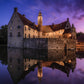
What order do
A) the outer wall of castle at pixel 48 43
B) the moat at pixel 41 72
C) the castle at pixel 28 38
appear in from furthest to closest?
the castle at pixel 28 38
the outer wall of castle at pixel 48 43
the moat at pixel 41 72

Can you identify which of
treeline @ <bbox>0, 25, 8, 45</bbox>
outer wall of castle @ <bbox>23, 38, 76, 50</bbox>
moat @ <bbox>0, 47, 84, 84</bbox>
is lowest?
moat @ <bbox>0, 47, 84, 84</bbox>

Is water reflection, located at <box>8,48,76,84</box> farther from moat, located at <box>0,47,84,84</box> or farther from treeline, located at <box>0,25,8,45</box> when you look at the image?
treeline, located at <box>0,25,8,45</box>

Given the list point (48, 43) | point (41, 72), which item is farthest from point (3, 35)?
point (41, 72)

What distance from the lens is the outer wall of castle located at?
31.5 meters

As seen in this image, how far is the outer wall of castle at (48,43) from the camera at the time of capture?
103 ft

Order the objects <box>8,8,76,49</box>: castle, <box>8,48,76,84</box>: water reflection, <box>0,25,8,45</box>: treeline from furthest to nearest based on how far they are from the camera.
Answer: <box>0,25,8,45</box>: treeline → <box>8,8,76,49</box>: castle → <box>8,48,76,84</box>: water reflection

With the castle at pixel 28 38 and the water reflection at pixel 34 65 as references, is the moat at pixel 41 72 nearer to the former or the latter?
the water reflection at pixel 34 65

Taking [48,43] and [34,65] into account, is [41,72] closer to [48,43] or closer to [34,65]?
[34,65]

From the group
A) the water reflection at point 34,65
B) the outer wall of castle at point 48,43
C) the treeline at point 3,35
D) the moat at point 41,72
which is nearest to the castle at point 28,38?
the outer wall of castle at point 48,43

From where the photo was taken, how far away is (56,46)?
106 feet

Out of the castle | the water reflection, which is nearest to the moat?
the water reflection

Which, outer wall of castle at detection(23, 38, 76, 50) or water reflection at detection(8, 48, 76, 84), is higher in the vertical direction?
outer wall of castle at detection(23, 38, 76, 50)

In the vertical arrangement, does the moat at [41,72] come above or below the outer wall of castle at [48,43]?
below

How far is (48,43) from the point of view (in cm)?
3114
